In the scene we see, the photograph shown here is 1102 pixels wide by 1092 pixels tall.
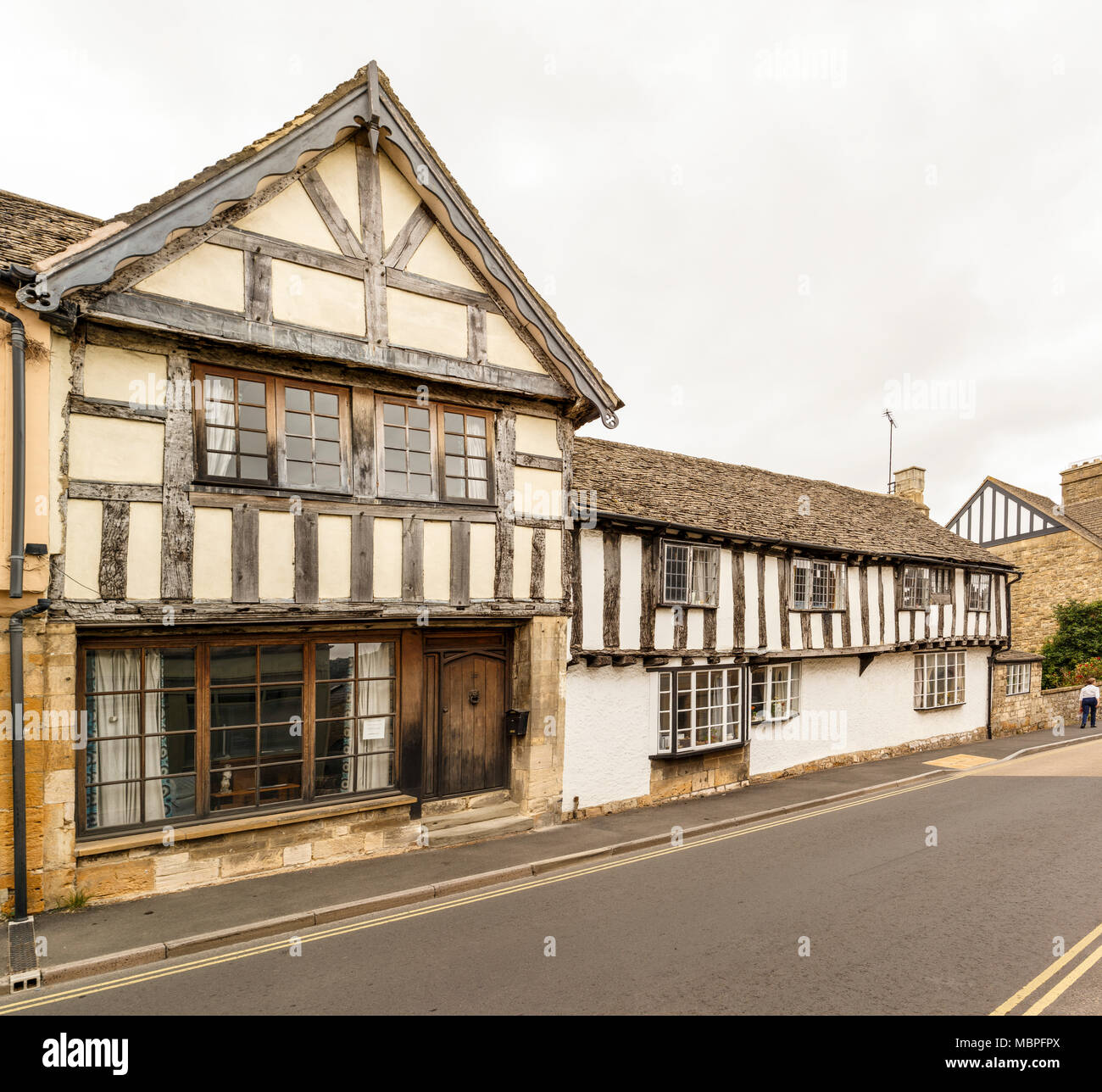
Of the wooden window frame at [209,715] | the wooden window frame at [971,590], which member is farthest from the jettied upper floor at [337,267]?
the wooden window frame at [971,590]

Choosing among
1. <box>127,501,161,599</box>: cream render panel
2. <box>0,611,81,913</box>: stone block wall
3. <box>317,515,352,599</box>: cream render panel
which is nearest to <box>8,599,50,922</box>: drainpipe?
<box>0,611,81,913</box>: stone block wall

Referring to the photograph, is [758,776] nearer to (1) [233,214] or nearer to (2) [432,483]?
(2) [432,483]

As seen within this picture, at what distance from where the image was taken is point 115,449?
7570mm

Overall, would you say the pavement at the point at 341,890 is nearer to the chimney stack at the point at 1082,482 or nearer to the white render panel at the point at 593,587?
the white render panel at the point at 593,587

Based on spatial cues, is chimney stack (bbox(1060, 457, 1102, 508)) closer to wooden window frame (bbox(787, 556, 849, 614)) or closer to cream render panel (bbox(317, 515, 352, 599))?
wooden window frame (bbox(787, 556, 849, 614))

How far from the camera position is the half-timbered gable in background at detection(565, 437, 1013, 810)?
38.2ft

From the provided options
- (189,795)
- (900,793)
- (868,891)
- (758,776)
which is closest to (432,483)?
(189,795)

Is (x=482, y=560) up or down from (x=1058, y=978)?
up

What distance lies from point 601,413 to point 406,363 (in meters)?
3.18

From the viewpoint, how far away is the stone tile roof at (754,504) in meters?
13.2

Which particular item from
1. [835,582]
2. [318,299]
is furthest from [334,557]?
[835,582]

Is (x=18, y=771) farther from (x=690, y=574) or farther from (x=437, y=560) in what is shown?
(x=690, y=574)

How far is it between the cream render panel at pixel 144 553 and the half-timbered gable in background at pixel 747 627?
19.1 ft

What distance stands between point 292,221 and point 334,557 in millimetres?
4135
